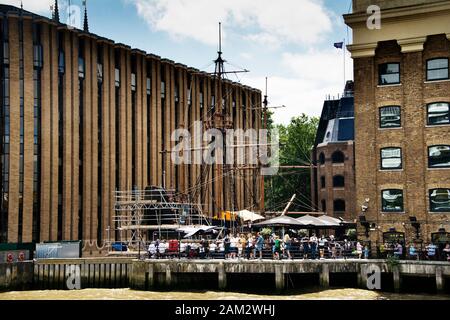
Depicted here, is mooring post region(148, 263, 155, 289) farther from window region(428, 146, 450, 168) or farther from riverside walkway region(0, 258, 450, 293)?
window region(428, 146, 450, 168)

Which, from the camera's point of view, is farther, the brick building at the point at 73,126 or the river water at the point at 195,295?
the brick building at the point at 73,126

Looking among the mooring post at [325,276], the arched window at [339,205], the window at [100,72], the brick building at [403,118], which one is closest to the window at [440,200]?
the brick building at [403,118]

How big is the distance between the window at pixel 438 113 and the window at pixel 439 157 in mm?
1435

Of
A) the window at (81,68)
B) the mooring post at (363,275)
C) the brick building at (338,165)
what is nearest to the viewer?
the mooring post at (363,275)

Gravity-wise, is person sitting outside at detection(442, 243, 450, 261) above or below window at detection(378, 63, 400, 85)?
below

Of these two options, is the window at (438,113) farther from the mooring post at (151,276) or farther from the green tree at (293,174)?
the green tree at (293,174)

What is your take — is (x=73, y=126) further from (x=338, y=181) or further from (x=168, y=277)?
(x=338, y=181)

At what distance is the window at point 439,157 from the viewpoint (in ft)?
127

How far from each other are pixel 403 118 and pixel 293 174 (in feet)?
195

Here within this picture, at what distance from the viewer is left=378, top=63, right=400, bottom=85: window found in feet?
132

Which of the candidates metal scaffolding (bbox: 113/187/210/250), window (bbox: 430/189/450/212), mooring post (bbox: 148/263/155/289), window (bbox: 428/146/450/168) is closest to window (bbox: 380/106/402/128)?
window (bbox: 428/146/450/168)

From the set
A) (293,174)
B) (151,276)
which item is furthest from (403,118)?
(293,174)

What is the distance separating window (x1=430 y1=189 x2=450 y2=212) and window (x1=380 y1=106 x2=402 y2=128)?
4365 mm

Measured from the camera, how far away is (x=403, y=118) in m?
39.7
